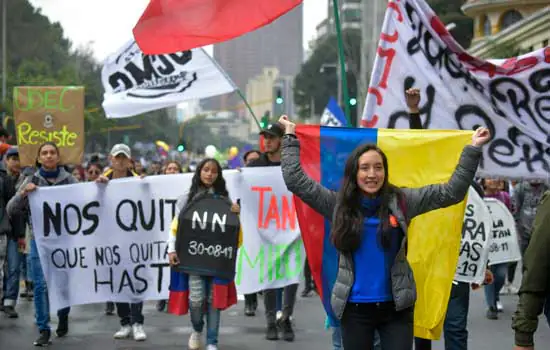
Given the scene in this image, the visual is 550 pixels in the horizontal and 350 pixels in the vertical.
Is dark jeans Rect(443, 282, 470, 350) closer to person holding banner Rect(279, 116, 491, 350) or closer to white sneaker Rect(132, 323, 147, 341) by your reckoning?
person holding banner Rect(279, 116, 491, 350)

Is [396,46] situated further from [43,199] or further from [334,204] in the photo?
[43,199]

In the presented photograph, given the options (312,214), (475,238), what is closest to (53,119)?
(475,238)

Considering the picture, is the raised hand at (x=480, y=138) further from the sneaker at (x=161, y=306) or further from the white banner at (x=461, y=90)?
the sneaker at (x=161, y=306)

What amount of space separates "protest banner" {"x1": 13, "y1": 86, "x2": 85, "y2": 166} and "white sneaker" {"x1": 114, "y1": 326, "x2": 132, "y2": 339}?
3.84 m

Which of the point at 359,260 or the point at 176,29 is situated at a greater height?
the point at 176,29

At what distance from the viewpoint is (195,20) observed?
7.68 meters

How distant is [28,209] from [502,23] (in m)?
50.6

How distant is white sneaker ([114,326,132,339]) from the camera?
9.24 metres

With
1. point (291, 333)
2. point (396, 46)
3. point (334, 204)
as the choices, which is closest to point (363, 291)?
point (334, 204)

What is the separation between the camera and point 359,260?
5156 mm

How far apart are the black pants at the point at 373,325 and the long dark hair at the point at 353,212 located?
11.5 inches

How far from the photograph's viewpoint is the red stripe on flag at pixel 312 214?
6152 millimetres

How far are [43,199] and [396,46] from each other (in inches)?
143

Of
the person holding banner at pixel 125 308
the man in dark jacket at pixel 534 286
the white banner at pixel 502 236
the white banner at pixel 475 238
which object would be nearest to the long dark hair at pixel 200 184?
the person holding banner at pixel 125 308
